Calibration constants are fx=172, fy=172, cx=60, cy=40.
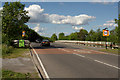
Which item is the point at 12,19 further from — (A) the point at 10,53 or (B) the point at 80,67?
(B) the point at 80,67

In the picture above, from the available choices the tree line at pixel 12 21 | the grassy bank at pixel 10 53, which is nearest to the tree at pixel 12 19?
the tree line at pixel 12 21

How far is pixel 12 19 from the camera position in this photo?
99.5 feet

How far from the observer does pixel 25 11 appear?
1246 inches

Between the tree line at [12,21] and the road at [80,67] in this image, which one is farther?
the tree line at [12,21]

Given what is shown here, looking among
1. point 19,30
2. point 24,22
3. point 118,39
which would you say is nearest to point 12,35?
point 19,30

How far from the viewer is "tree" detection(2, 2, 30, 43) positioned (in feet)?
95.6

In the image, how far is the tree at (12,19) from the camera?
29141mm

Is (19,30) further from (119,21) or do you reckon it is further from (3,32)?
(119,21)

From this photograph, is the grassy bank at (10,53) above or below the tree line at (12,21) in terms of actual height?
below

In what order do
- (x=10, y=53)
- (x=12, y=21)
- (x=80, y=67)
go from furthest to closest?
(x=12, y=21) → (x=10, y=53) → (x=80, y=67)

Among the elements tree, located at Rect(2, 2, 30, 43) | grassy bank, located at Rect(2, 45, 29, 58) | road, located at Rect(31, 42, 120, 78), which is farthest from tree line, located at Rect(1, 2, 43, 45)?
road, located at Rect(31, 42, 120, 78)

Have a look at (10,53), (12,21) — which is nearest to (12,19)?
(12,21)

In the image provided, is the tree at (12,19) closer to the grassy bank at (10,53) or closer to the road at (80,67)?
the grassy bank at (10,53)

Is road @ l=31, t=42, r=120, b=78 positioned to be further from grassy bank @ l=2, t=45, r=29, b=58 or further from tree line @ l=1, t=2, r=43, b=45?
tree line @ l=1, t=2, r=43, b=45
